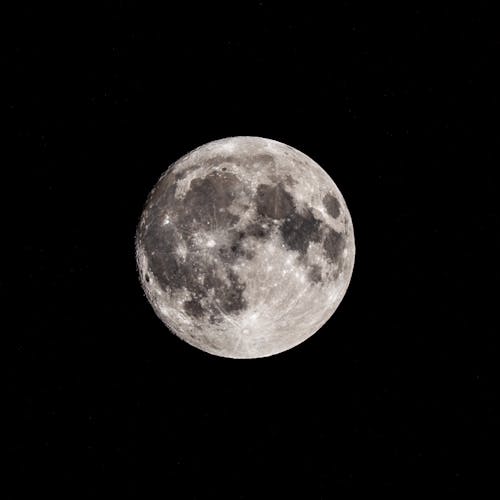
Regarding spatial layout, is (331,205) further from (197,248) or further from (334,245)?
(197,248)

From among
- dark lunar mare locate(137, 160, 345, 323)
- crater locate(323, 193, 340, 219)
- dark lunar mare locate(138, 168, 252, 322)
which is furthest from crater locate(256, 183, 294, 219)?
crater locate(323, 193, 340, 219)

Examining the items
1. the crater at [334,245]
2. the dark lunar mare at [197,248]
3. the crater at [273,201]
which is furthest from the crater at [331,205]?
the dark lunar mare at [197,248]

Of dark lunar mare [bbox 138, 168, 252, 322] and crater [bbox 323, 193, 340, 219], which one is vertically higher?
crater [bbox 323, 193, 340, 219]

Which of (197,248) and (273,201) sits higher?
(273,201)

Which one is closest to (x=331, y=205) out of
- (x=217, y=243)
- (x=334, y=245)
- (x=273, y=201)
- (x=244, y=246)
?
(x=334, y=245)

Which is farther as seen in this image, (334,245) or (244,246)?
(334,245)

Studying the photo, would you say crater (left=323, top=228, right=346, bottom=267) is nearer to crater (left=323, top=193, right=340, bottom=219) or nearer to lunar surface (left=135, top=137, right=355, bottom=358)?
lunar surface (left=135, top=137, right=355, bottom=358)

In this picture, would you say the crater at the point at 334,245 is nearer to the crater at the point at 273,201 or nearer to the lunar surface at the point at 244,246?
the lunar surface at the point at 244,246

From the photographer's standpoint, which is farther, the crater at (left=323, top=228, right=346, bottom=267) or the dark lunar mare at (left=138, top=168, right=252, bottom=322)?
the crater at (left=323, top=228, right=346, bottom=267)
